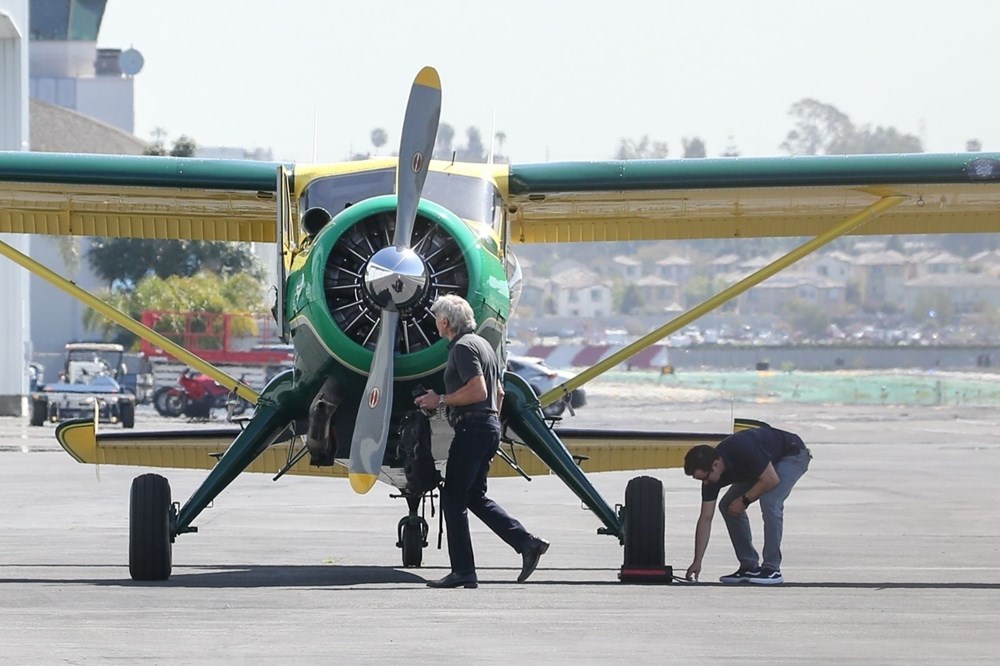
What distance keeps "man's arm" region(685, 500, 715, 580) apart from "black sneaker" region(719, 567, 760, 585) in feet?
0.60

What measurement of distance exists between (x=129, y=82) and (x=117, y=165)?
113163mm

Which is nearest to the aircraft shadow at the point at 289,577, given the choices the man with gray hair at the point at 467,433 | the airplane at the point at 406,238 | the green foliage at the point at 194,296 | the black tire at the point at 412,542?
the black tire at the point at 412,542

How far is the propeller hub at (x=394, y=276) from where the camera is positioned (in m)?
10.3

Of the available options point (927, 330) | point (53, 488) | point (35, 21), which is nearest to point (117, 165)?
point (53, 488)

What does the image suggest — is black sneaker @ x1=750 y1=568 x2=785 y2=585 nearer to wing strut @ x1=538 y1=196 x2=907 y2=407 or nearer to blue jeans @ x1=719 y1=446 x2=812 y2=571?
blue jeans @ x1=719 y1=446 x2=812 y2=571

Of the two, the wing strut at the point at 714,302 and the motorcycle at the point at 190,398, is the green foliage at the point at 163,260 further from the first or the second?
the wing strut at the point at 714,302

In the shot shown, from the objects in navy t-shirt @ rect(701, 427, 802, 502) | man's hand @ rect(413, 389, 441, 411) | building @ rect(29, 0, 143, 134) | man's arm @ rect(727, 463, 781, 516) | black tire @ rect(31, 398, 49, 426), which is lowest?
black tire @ rect(31, 398, 49, 426)

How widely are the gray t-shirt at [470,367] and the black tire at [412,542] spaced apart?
2.39 m

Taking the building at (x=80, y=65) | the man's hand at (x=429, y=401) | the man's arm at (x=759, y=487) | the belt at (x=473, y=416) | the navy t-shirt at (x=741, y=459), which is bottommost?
the man's arm at (x=759, y=487)

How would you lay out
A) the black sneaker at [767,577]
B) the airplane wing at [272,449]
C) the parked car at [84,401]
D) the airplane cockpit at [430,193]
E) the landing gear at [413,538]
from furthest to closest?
the parked car at [84,401], the landing gear at [413,538], the airplane wing at [272,449], the airplane cockpit at [430,193], the black sneaker at [767,577]

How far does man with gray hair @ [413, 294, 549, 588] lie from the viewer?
10.4 metres

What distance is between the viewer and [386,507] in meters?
19.8

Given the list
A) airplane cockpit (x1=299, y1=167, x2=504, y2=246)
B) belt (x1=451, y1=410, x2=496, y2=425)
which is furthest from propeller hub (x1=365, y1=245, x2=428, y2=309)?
airplane cockpit (x1=299, y1=167, x2=504, y2=246)

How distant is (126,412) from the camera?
37.8 metres
